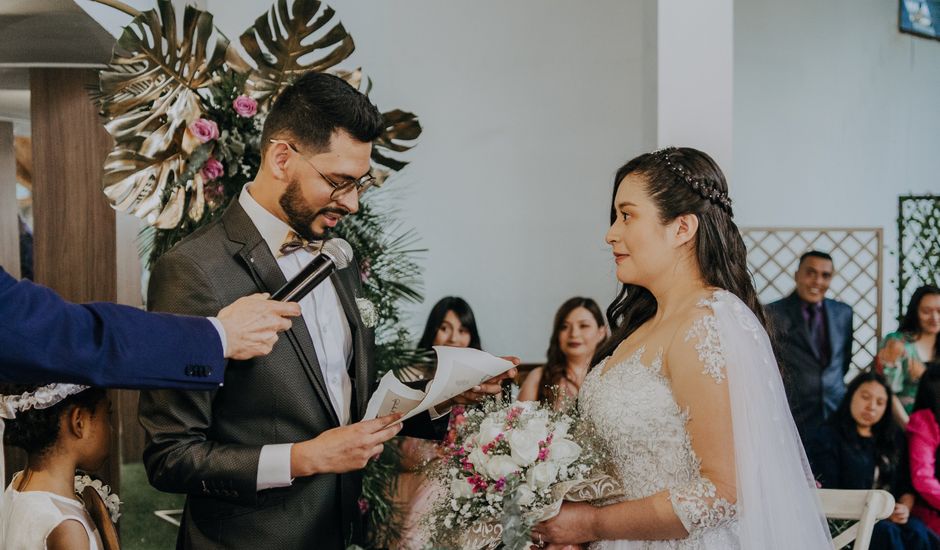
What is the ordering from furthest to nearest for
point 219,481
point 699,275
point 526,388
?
point 526,388 < point 699,275 < point 219,481

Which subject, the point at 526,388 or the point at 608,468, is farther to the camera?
the point at 526,388

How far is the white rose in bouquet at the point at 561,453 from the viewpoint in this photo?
203 cm

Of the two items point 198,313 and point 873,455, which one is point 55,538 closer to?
point 198,313

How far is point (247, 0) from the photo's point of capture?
5.41 m

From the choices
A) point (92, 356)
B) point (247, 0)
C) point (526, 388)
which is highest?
point (247, 0)

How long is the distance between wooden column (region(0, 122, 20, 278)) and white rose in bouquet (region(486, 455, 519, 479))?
617 cm

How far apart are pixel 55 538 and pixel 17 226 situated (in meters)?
5.88

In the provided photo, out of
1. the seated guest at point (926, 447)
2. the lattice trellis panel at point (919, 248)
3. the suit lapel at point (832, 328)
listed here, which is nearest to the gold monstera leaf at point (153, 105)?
the seated guest at point (926, 447)

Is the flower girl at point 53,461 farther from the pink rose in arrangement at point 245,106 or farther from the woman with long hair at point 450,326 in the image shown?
the woman with long hair at point 450,326

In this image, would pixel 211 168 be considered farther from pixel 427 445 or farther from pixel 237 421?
pixel 427 445

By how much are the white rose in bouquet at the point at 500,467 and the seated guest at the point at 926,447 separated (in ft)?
12.1

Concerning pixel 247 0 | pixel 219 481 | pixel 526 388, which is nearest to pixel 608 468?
pixel 219 481

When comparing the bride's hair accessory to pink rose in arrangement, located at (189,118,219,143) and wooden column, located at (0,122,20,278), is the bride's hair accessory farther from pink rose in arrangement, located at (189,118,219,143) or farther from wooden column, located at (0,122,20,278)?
wooden column, located at (0,122,20,278)

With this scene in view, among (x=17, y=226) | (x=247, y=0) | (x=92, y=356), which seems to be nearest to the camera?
(x=92, y=356)
